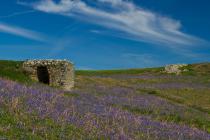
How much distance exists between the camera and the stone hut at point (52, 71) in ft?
102

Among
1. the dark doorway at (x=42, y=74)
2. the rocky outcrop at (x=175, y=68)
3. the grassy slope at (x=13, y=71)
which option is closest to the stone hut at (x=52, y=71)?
the dark doorway at (x=42, y=74)

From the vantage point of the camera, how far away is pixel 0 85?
15359 mm

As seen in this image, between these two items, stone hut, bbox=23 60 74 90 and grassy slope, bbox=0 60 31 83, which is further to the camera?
stone hut, bbox=23 60 74 90

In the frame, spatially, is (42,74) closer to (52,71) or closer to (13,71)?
(52,71)

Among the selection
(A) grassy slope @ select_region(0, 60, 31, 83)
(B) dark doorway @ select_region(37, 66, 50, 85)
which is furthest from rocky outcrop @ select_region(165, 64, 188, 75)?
(A) grassy slope @ select_region(0, 60, 31, 83)

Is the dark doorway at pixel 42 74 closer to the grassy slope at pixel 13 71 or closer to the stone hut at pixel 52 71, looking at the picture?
the stone hut at pixel 52 71

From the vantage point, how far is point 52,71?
31.0 meters

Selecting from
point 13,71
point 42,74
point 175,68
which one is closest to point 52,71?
point 42,74

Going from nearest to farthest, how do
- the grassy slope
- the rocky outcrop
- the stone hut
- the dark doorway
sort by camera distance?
the grassy slope
the stone hut
the dark doorway
the rocky outcrop

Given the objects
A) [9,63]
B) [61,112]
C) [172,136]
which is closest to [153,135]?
[172,136]

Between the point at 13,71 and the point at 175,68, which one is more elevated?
the point at 175,68

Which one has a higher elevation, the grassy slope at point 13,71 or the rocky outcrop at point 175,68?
the rocky outcrop at point 175,68

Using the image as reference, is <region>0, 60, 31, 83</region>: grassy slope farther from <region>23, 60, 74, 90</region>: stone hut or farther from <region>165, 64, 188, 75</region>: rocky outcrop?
<region>165, 64, 188, 75</region>: rocky outcrop

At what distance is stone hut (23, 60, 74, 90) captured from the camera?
102 ft
